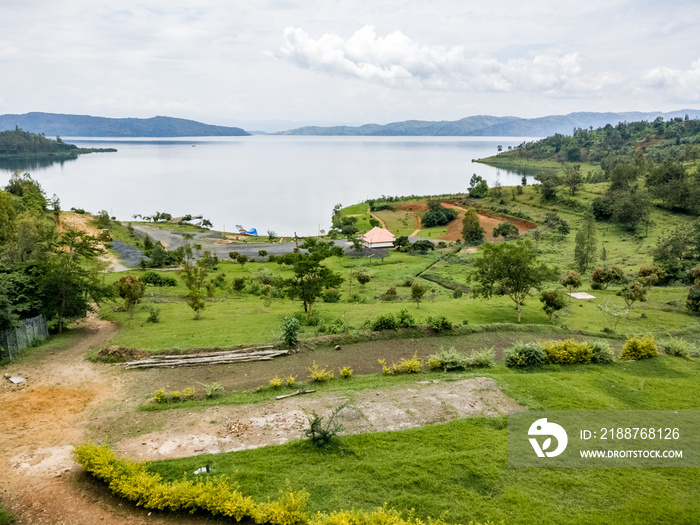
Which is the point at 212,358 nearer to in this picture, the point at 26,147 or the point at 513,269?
the point at 513,269

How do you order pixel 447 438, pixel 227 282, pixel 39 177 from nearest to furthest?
pixel 447 438 < pixel 227 282 < pixel 39 177

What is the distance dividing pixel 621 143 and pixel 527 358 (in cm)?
15919

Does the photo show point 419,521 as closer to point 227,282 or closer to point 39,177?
point 227,282

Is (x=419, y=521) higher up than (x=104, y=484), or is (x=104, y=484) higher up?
(x=419, y=521)

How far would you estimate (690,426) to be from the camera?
10414mm

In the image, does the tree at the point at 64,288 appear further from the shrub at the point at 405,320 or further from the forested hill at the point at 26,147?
the forested hill at the point at 26,147

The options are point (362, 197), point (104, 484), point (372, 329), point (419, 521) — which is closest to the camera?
point (419, 521)

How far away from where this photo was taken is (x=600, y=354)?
50.8 ft

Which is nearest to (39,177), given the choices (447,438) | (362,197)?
(362,197)

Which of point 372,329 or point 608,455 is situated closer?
point 608,455

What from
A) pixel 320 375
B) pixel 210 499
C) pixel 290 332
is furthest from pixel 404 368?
pixel 210 499

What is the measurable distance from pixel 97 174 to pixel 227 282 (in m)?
123

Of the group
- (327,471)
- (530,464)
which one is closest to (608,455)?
(530,464)

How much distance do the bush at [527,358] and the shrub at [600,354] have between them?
1.92 m
